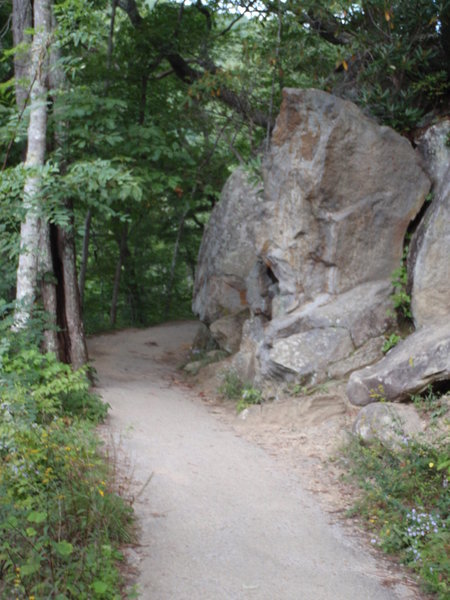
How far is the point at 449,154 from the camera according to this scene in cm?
928

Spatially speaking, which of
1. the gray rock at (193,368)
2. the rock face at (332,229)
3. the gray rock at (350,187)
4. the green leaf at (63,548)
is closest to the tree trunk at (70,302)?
the rock face at (332,229)

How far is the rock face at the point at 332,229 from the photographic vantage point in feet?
29.5

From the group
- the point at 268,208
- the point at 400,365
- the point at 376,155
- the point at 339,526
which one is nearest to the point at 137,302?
the point at 268,208

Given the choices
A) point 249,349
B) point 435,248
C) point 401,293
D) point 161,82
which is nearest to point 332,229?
point 401,293

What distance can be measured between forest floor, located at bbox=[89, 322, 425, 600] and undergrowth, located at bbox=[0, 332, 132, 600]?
1.07ft

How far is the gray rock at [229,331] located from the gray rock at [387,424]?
5949mm

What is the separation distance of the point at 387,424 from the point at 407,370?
A: 0.92 metres

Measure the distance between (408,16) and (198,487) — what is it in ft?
25.6

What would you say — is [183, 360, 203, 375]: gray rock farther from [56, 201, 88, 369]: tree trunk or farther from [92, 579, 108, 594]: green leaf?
[92, 579, 108, 594]: green leaf

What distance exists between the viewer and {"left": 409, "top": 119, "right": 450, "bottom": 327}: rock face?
8031mm

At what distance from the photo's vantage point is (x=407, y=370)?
7.13m

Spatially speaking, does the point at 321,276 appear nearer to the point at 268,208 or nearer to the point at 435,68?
the point at 268,208

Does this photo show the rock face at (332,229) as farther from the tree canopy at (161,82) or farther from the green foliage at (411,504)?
the green foliage at (411,504)

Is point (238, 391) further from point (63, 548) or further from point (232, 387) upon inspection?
point (63, 548)
